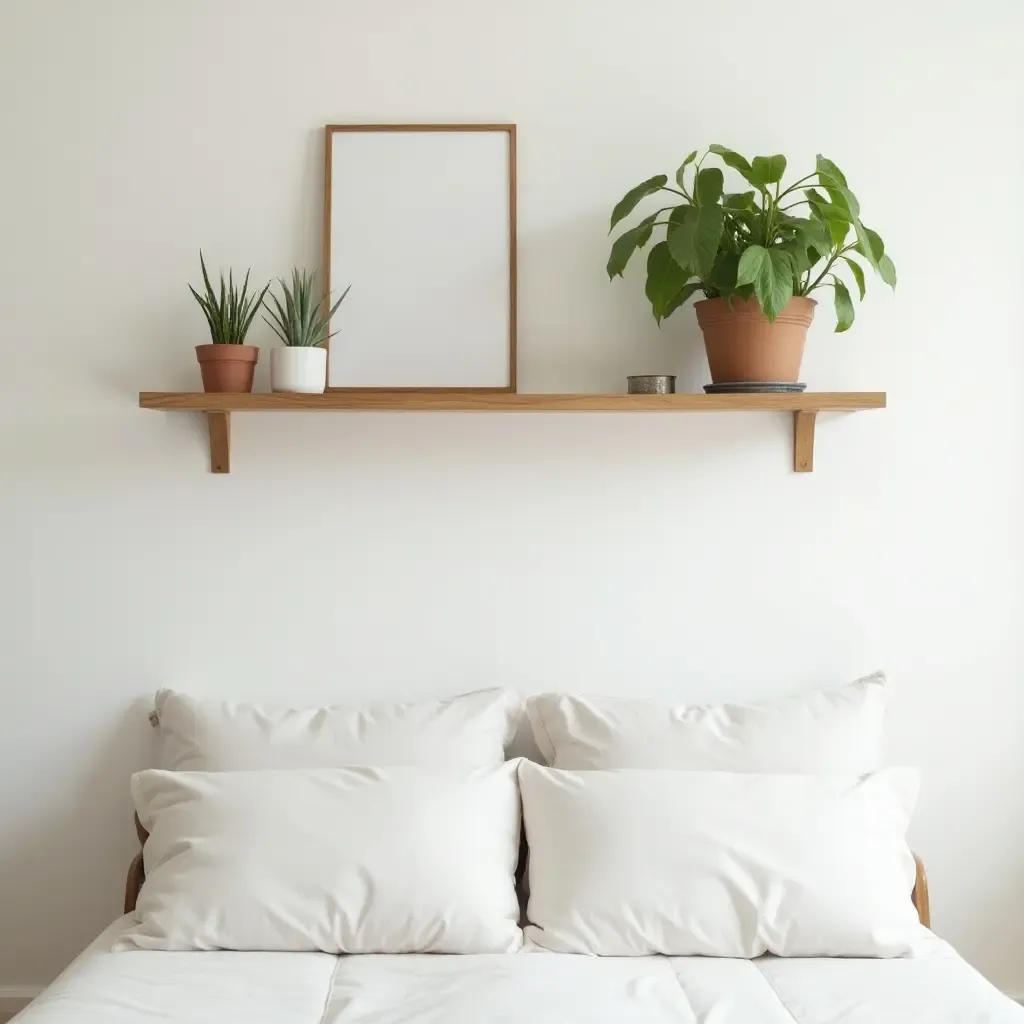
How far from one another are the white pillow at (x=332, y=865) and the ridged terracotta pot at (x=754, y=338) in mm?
991

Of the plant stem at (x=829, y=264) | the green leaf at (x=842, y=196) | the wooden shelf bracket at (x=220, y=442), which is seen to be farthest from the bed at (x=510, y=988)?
the green leaf at (x=842, y=196)

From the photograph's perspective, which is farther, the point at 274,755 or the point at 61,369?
the point at 61,369

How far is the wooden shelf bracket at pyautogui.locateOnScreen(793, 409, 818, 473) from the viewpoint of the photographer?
2.42m

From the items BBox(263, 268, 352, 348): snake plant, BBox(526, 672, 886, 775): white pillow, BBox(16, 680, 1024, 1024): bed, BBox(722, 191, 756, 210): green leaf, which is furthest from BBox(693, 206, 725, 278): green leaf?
BBox(16, 680, 1024, 1024): bed

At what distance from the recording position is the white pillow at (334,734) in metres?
2.26

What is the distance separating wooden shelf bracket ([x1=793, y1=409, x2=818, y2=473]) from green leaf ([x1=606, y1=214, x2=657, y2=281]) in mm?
510

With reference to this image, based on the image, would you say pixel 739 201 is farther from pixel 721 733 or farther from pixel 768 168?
pixel 721 733

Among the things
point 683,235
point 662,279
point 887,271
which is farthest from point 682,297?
point 887,271

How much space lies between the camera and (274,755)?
226cm

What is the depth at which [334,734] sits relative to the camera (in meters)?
2.29

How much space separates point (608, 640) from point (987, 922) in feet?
3.50

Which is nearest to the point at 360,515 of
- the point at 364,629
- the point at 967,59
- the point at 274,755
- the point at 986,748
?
the point at 364,629

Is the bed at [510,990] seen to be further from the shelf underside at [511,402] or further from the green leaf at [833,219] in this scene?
the green leaf at [833,219]

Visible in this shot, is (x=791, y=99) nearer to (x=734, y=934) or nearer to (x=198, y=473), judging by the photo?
(x=198, y=473)
